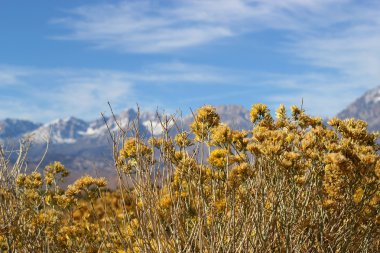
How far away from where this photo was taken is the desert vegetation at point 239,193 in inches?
134

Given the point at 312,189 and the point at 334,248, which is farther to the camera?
the point at 312,189

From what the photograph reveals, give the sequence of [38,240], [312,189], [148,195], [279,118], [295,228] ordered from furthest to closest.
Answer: [279,118]
[38,240]
[312,189]
[295,228]
[148,195]

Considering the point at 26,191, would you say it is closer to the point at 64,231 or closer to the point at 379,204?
the point at 64,231

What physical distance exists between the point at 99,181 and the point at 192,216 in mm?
872

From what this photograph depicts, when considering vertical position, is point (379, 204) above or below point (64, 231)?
above

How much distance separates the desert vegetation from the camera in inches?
134

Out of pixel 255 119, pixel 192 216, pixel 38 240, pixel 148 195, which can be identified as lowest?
pixel 38 240

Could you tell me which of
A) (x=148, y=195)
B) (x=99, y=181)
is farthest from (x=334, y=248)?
(x=99, y=181)

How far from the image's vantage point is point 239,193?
3.85m

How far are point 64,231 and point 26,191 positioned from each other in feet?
3.04

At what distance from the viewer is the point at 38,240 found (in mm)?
4809

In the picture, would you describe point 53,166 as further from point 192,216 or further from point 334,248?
point 334,248

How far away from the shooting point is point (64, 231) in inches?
190

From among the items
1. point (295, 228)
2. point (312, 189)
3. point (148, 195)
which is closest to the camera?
point (148, 195)
